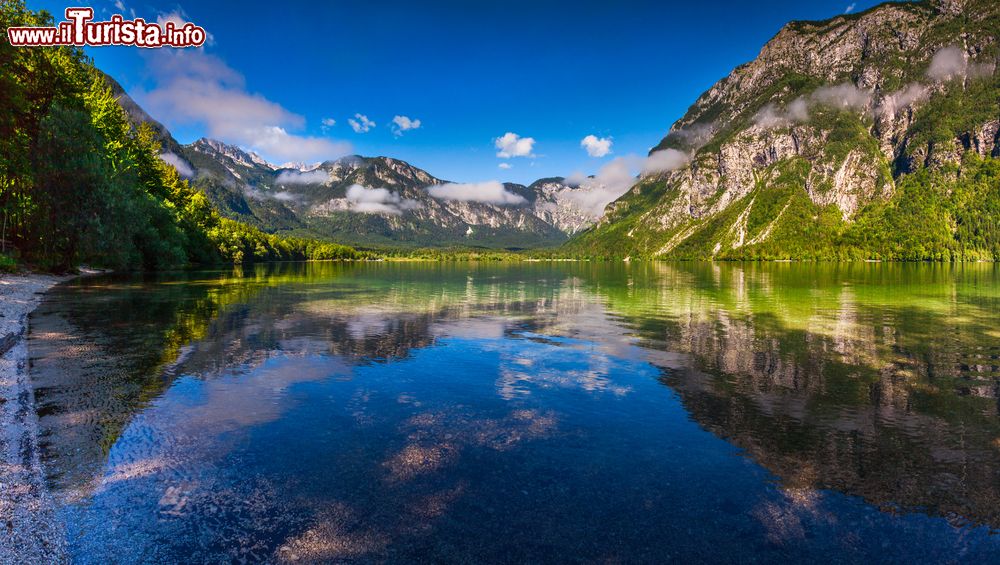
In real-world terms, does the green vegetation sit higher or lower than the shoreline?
higher

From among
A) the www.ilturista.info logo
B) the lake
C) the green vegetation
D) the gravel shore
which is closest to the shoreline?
the gravel shore

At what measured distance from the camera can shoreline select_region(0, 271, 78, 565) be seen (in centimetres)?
832

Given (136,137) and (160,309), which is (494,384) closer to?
(160,309)

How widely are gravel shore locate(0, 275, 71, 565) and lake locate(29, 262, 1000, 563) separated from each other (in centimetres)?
38

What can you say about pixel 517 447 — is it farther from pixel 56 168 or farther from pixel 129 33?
pixel 56 168

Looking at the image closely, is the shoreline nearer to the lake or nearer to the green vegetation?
the lake

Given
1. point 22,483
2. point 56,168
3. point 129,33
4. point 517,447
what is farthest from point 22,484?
point 56,168

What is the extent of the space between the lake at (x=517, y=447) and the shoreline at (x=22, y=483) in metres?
0.38

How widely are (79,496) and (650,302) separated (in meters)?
51.8

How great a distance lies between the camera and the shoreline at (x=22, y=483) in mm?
8320

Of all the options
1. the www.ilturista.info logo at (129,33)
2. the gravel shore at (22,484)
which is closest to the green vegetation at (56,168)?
the www.ilturista.info logo at (129,33)

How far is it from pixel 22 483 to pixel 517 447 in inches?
435

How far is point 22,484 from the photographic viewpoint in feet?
34.3

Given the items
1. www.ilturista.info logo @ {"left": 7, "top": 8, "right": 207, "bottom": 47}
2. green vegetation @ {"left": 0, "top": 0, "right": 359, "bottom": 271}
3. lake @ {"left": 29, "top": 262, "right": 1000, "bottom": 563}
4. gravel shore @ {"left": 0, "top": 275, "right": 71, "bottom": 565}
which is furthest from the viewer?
green vegetation @ {"left": 0, "top": 0, "right": 359, "bottom": 271}
